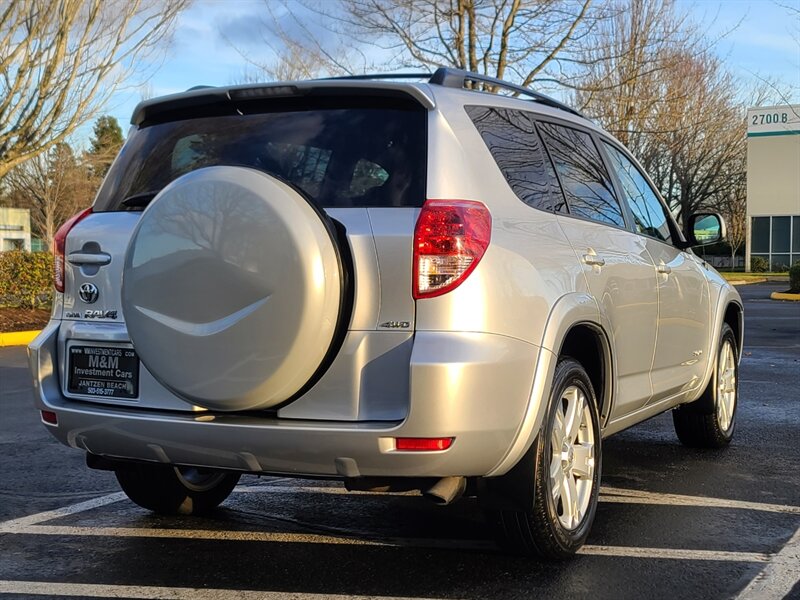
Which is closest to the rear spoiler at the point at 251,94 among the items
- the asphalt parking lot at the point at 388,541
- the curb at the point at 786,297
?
the asphalt parking lot at the point at 388,541

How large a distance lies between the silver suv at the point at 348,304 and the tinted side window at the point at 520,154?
0.6 inches

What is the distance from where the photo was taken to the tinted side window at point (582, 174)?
4.40m

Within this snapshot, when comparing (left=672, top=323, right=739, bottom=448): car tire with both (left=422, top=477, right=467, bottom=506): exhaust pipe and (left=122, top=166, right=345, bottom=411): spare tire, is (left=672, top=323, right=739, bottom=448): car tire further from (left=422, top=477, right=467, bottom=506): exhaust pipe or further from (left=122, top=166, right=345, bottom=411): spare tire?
(left=122, top=166, right=345, bottom=411): spare tire

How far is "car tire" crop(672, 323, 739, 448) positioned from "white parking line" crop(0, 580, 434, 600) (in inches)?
129

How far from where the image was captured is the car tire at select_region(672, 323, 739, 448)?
607 centimetres

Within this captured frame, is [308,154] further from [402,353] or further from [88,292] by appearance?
[88,292]

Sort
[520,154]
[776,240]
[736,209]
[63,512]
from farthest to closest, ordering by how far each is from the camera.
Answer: [736,209] → [776,240] → [63,512] → [520,154]

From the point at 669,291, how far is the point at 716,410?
4.43 ft

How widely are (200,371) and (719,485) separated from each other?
317 cm

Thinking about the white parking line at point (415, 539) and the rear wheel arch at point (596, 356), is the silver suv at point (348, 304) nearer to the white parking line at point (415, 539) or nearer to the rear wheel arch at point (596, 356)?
the rear wheel arch at point (596, 356)

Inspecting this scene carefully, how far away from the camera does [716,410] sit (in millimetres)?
6102

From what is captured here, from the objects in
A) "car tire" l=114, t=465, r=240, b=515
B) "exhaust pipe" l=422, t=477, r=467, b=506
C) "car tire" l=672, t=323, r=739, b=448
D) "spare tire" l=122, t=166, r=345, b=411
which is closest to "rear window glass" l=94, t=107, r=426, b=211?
"spare tire" l=122, t=166, r=345, b=411

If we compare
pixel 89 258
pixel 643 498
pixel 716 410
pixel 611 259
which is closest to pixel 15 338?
pixel 716 410

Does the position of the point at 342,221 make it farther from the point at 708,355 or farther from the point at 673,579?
the point at 708,355
